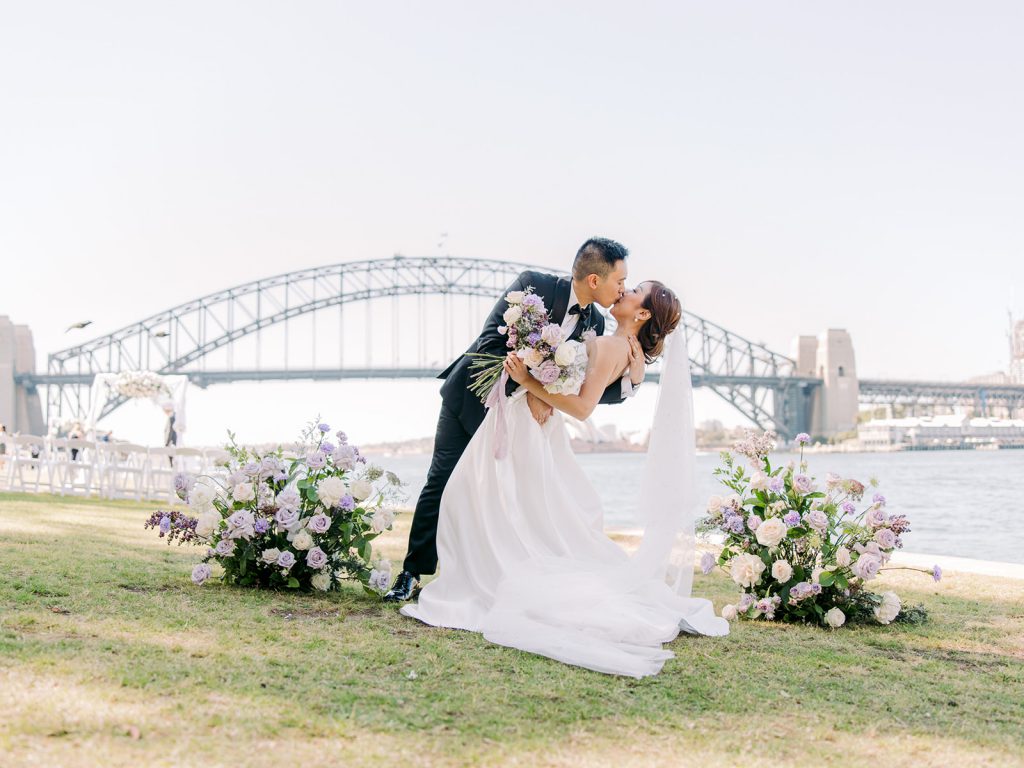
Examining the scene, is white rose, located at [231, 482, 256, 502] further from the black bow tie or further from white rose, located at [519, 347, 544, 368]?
the black bow tie

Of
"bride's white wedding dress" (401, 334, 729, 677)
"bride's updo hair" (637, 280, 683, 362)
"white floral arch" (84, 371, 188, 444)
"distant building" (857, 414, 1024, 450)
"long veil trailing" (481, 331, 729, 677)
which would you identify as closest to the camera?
"long veil trailing" (481, 331, 729, 677)

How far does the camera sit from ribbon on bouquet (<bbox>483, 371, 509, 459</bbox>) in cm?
270

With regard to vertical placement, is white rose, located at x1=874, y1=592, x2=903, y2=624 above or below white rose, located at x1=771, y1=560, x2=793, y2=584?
below

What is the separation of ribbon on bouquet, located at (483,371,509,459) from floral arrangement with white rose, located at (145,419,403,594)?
41cm

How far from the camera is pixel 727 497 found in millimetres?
2896

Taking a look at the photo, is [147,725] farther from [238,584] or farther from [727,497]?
[727,497]

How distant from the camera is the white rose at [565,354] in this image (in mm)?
2502

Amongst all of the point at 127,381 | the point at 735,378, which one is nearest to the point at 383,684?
the point at 127,381

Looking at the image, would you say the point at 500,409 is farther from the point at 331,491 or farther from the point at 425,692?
the point at 425,692

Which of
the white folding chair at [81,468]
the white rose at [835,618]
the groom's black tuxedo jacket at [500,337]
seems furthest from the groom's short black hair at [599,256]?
the white folding chair at [81,468]

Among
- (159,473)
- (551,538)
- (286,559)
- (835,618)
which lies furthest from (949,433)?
(286,559)

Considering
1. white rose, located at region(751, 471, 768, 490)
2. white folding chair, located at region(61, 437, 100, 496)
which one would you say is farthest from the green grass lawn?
white folding chair, located at region(61, 437, 100, 496)

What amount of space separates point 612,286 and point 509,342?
0.33 m

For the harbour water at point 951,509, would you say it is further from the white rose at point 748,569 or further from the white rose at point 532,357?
the white rose at point 532,357
